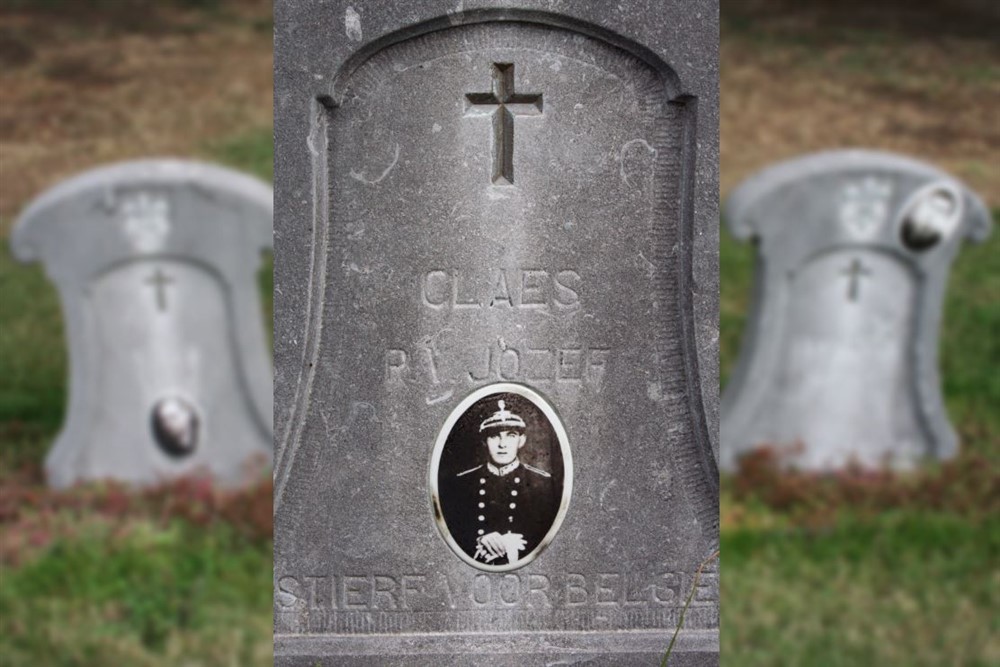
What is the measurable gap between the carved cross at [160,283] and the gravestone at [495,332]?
304 centimetres

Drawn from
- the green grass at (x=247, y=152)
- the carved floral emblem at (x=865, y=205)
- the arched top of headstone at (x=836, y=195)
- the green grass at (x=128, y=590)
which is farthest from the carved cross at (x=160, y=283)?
the green grass at (x=247, y=152)

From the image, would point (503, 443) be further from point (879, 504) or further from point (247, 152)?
point (247, 152)

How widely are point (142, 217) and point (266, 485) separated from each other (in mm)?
1236

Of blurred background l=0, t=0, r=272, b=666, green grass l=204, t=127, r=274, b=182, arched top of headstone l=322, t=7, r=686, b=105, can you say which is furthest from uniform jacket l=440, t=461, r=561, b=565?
green grass l=204, t=127, r=274, b=182

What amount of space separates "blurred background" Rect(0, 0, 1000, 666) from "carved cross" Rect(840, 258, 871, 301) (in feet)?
2.66

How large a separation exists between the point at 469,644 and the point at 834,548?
259 centimetres

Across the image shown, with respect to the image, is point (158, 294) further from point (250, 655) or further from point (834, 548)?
point (834, 548)

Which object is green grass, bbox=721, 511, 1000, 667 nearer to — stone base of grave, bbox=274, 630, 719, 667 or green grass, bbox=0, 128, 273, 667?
stone base of grave, bbox=274, 630, 719, 667

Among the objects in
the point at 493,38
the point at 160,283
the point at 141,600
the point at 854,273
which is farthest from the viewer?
the point at 854,273

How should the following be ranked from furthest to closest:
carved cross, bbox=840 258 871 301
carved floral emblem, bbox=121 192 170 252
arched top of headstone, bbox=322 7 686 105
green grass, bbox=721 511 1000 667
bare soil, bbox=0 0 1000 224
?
bare soil, bbox=0 0 1000 224
carved cross, bbox=840 258 871 301
carved floral emblem, bbox=121 192 170 252
green grass, bbox=721 511 1000 667
arched top of headstone, bbox=322 7 686 105

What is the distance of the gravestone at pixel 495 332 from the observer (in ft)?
8.83

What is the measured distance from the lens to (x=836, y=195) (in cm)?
568

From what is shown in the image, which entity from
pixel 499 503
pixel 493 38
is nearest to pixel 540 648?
pixel 499 503

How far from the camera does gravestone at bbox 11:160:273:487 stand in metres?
5.55
